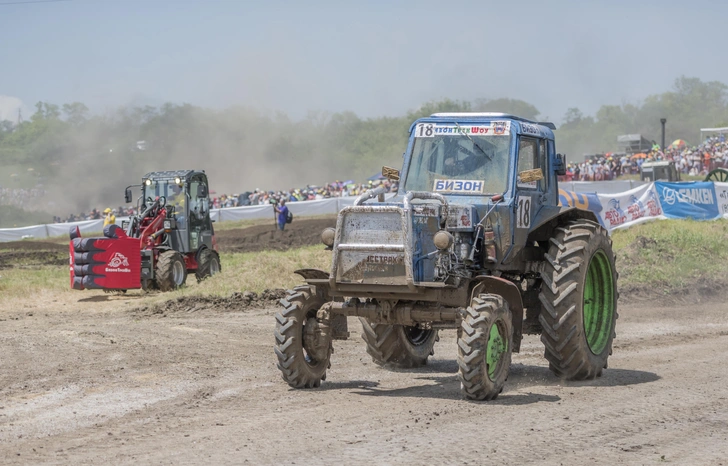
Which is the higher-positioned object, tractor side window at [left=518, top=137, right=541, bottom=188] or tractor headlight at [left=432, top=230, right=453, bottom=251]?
tractor side window at [left=518, top=137, right=541, bottom=188]

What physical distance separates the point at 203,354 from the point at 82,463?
5517 millimetres

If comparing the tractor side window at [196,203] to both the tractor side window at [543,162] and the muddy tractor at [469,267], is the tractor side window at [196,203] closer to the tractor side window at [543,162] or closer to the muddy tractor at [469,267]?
the muddy tractor at [469,267]

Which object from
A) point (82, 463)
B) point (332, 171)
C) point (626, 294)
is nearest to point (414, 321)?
point (82, 463)

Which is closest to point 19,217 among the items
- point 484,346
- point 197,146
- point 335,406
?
point 197,146

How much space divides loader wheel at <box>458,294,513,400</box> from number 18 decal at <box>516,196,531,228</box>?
1.26 metres

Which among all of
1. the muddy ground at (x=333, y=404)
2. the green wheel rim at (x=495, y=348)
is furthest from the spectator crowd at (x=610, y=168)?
the green wheel rim at (x=495, y=348)

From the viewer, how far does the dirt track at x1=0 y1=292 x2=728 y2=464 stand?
22.8ft

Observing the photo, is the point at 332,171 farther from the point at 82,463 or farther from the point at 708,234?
the point at 82,463

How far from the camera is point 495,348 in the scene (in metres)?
8.86

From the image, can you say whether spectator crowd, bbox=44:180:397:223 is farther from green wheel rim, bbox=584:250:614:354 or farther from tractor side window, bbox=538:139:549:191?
tractor side window, bbox=538:139:549:191

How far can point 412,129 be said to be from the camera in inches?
412

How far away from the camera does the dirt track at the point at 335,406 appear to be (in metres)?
6.96

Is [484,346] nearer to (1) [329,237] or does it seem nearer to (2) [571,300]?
(2) [571,300]

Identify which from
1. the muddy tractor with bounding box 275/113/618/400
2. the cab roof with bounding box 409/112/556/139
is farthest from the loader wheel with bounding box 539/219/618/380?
the cab roof with bounding box 409/112/556/139
